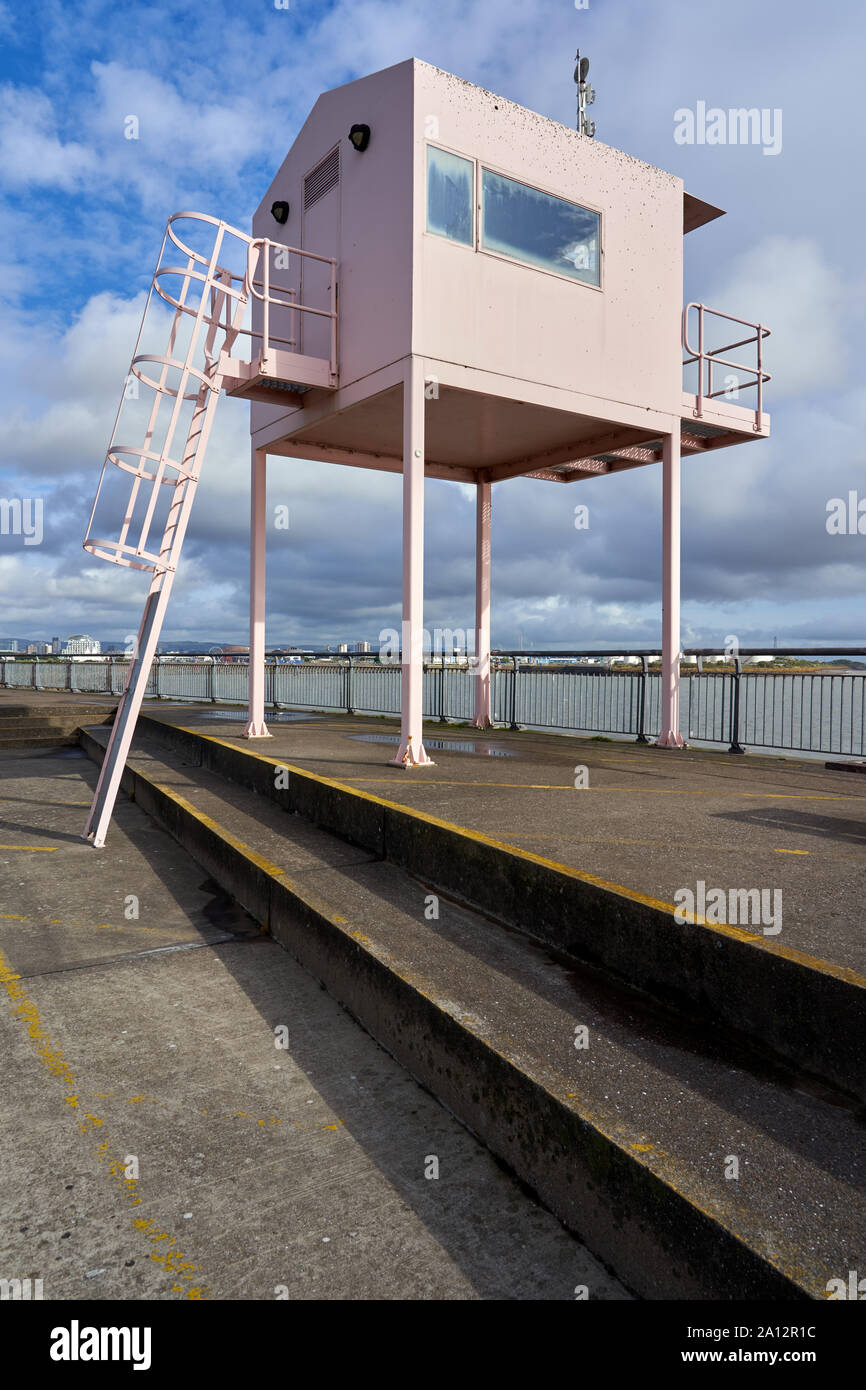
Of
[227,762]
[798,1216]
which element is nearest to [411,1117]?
[798,1216]

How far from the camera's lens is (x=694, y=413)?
1049 centimetres

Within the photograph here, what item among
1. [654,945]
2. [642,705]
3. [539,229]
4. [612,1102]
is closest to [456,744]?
[642,705]

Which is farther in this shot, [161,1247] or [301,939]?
Answer: [301,939]

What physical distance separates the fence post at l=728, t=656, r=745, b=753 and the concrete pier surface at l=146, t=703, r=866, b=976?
2.17ft

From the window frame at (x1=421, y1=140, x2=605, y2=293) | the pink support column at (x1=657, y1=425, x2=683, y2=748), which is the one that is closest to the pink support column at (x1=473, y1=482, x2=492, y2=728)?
the pink support column at (x1=657, y1=425, x2=683, y2=748)

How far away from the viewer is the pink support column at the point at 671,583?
10273 millimetres

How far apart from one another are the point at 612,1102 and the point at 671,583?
8.72 metres

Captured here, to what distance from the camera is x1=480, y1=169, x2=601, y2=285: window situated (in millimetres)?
8648

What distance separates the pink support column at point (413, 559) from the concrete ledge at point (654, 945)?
210 cm

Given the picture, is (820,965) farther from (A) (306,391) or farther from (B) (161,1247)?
(A) (306,391)

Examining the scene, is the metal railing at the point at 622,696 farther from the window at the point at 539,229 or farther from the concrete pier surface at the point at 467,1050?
the window at the point at 539,229

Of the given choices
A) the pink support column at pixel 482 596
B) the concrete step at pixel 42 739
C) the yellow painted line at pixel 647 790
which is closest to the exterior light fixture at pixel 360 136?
the pink support column at pixel 482 596
